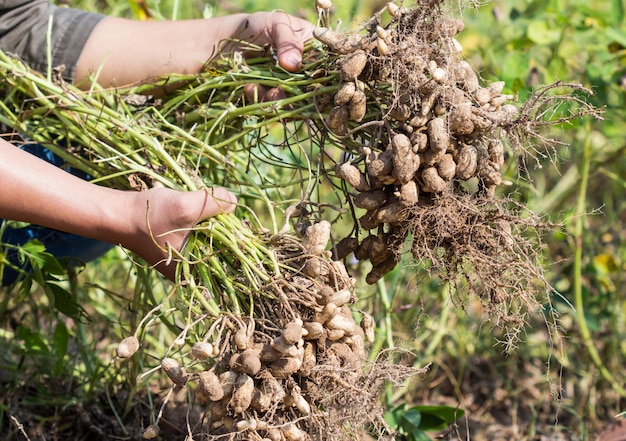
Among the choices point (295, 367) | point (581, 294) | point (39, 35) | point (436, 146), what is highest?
point (436, 146)

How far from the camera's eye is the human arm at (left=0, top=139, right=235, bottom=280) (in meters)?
1.02

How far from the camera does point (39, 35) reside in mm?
1446

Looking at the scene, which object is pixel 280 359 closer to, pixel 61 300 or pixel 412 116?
pixel 412 116

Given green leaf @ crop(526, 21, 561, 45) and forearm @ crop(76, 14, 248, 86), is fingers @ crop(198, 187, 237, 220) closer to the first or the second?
forearm @ crop(76, 14, 248, 86)

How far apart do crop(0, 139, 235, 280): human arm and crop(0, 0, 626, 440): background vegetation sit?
344 mm

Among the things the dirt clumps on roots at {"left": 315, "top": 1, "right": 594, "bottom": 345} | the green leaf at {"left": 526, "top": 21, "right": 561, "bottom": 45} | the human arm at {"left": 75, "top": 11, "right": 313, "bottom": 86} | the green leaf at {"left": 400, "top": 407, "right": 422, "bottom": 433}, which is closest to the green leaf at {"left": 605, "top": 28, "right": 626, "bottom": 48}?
the green leaf at {"left": 526, "top": 21, "right": 561, "bottom": 45}

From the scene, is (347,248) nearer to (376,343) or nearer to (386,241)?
(386,241)

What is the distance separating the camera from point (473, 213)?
40.7 inches

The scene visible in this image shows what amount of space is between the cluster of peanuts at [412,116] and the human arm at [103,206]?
212 mm

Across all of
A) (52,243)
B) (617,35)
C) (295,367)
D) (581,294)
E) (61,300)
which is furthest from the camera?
(581,294)

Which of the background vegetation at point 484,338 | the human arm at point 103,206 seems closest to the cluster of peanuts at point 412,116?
the human arm at point 103,206

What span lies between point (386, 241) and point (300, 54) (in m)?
0.33

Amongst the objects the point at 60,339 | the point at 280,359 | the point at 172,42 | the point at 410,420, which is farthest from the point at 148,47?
the point at 410,420

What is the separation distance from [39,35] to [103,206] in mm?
573
